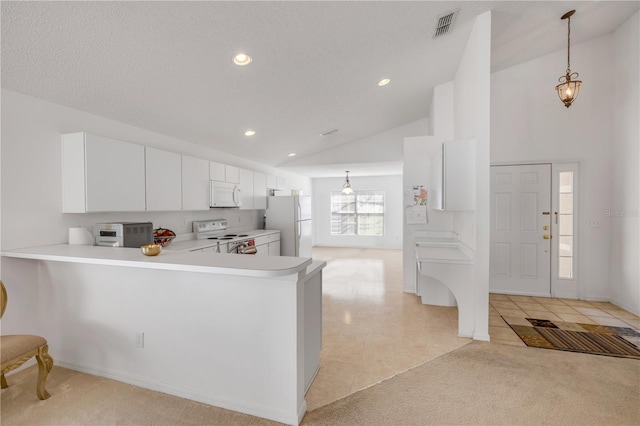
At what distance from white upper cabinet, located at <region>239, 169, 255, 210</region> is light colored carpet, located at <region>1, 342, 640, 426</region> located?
335 centimetres

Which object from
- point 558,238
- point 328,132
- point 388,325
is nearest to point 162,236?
point 388,325

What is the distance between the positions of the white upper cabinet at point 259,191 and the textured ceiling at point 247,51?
1315 mm

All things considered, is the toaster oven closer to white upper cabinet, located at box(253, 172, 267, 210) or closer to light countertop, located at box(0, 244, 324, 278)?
light countertop, located at box(0, 244, 324, 278)

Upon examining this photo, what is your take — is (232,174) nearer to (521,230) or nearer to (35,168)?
(35,168)

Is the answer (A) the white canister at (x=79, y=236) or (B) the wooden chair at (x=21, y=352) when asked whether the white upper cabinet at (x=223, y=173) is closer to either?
(A) the white canister at (x=79, y=236)

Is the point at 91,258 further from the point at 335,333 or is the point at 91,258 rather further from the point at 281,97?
the point at 281,97

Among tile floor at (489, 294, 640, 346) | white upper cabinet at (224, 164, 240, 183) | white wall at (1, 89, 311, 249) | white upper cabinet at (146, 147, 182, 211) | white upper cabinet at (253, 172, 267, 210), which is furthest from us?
white upper cabinet at (253, 172, 267, 210)

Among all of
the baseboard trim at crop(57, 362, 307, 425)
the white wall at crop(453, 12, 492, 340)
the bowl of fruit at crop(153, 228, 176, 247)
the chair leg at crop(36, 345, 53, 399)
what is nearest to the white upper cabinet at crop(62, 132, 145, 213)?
the bowl of fruit at crop(153, 228, 176, 247)

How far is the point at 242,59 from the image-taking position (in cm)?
274

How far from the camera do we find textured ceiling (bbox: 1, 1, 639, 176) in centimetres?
207

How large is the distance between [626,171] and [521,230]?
133 cm

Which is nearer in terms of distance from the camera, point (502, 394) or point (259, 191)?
point (502, 394)

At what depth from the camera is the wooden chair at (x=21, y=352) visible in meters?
1.85

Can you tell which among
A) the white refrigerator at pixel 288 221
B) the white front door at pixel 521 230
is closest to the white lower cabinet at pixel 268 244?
the white refrigerator at pixel 288 221
